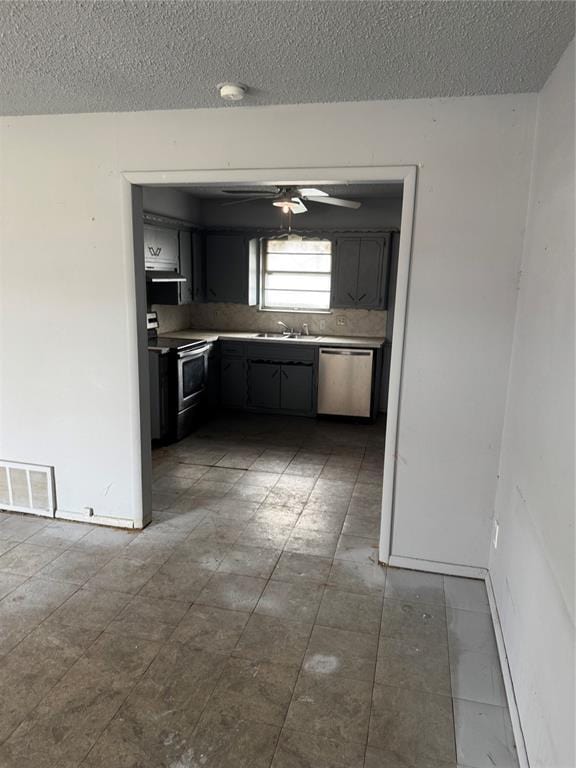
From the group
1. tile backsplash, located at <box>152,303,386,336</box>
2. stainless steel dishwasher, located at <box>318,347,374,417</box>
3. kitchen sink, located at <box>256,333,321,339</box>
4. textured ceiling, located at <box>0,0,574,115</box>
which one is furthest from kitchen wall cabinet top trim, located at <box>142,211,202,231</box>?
textured ceiling, located at <box>0,0,574,115</box>

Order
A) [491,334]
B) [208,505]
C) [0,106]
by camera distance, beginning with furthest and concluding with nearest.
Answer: [208,505], [0,106], [491,334]

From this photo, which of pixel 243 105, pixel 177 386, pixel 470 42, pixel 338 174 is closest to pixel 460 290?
pixel 338 174

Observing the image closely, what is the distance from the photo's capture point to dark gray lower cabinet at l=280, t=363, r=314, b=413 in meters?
5.80

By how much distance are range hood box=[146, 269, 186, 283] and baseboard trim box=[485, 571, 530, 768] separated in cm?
364

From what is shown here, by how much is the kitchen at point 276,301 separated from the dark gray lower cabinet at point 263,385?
1cm

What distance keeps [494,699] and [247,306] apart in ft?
16.9

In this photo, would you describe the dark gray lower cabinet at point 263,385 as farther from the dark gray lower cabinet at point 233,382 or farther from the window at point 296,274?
the window at point 296,274

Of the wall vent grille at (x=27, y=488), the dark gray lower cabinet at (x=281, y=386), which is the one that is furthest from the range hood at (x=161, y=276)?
the wall vent grille at (x=27, y=488)

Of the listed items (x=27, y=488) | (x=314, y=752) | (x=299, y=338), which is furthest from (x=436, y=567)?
(x=299, y=338)

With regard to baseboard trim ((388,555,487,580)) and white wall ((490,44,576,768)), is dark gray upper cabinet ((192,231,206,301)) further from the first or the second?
white wall ((490,44,576,768))

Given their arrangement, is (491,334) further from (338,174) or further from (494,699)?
(494,699)

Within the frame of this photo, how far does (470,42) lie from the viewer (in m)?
1.87

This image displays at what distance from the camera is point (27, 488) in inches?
132

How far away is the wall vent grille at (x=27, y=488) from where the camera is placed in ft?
10.9
